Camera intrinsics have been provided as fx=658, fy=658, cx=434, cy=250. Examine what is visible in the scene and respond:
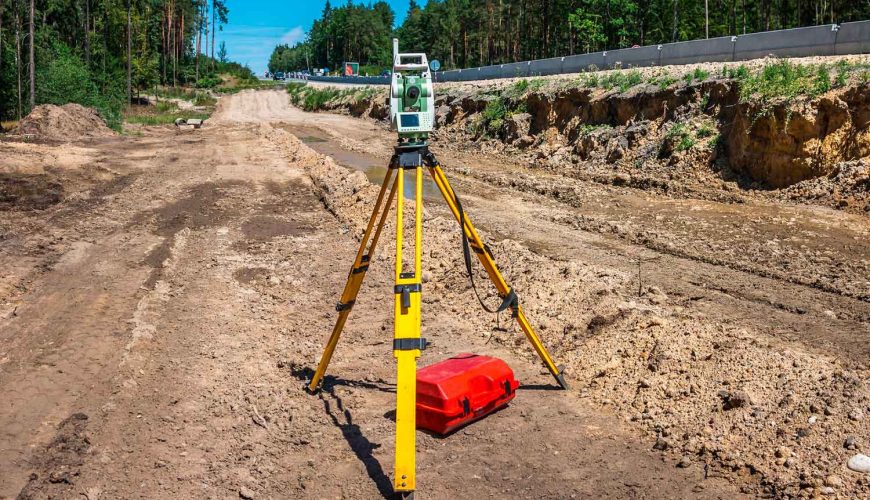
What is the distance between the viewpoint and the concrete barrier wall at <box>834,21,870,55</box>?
1631cm

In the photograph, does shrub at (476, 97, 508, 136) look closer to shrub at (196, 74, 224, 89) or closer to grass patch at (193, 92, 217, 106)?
grass patch at (193, 92, 217, 106)

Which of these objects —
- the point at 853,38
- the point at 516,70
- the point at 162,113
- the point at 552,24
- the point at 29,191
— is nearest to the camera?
the point at 29,191

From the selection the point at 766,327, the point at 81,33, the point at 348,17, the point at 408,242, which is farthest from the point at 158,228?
the point at 348,17

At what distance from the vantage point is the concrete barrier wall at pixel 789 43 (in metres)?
17.5

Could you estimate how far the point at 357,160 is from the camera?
2302cm

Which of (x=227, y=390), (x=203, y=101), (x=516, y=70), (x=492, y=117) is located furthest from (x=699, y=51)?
(x=203, y=101)

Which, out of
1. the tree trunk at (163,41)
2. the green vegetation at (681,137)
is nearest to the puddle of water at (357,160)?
the green vegetation at (681,137)

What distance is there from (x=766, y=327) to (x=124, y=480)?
611cm

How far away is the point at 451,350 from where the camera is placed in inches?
273

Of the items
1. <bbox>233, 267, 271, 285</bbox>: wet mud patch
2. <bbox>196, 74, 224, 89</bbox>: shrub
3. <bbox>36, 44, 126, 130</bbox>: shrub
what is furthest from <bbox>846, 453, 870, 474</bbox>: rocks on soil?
<bbox>196, 74, 224, 89</bbox>: shrub

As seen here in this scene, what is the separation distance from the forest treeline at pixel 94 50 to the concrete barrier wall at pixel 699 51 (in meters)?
26.7

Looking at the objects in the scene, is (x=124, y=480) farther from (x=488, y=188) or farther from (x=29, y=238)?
(x=488, y=188)

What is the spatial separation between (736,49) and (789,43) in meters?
2.23

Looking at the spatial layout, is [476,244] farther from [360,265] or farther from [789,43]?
[789,43]
